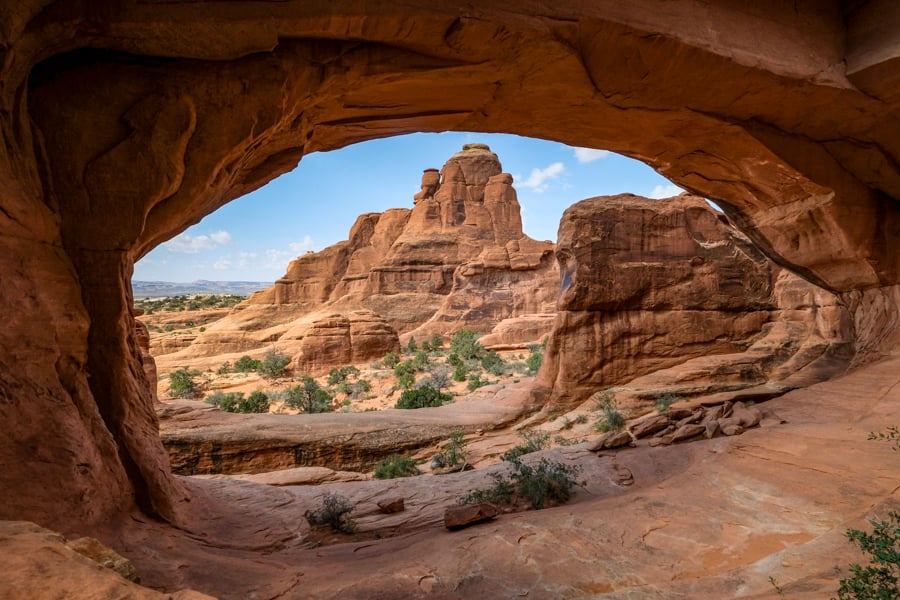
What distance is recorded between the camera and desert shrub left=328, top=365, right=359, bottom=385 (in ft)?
81.0

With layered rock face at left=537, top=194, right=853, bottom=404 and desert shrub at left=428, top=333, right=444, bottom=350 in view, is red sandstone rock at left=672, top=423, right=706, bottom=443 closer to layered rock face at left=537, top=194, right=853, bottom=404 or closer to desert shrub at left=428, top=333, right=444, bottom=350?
layered rock face at left=537, top=194, right=853, bottom=404

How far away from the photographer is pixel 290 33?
4.18 metres

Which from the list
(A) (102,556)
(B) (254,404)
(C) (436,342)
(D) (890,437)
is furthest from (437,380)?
(A) (102,556)

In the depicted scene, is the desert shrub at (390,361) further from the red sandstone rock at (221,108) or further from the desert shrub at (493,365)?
the red sandstone rock at (221,108)

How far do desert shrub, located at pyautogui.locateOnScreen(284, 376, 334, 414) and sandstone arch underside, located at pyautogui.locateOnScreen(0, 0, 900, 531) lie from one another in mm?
14802

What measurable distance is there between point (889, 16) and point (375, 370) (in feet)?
82.9

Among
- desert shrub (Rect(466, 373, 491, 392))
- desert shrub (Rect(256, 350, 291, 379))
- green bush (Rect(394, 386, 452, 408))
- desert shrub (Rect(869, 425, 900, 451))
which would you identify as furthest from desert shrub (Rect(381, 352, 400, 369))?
desert shrub (Rect(869, 425, 900, 451))

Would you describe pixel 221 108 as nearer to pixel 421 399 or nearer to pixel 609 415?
pixel 609 415

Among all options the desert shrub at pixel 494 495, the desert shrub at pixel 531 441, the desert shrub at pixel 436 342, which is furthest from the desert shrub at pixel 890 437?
the desert shrub at pixel 436 342

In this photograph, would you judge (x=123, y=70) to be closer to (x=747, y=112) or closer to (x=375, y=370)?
(x=747, y=112)

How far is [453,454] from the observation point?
431 inches


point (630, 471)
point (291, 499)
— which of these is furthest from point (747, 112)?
point (291, 499)

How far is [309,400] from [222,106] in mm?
17174

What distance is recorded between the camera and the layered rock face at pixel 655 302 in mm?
14555
